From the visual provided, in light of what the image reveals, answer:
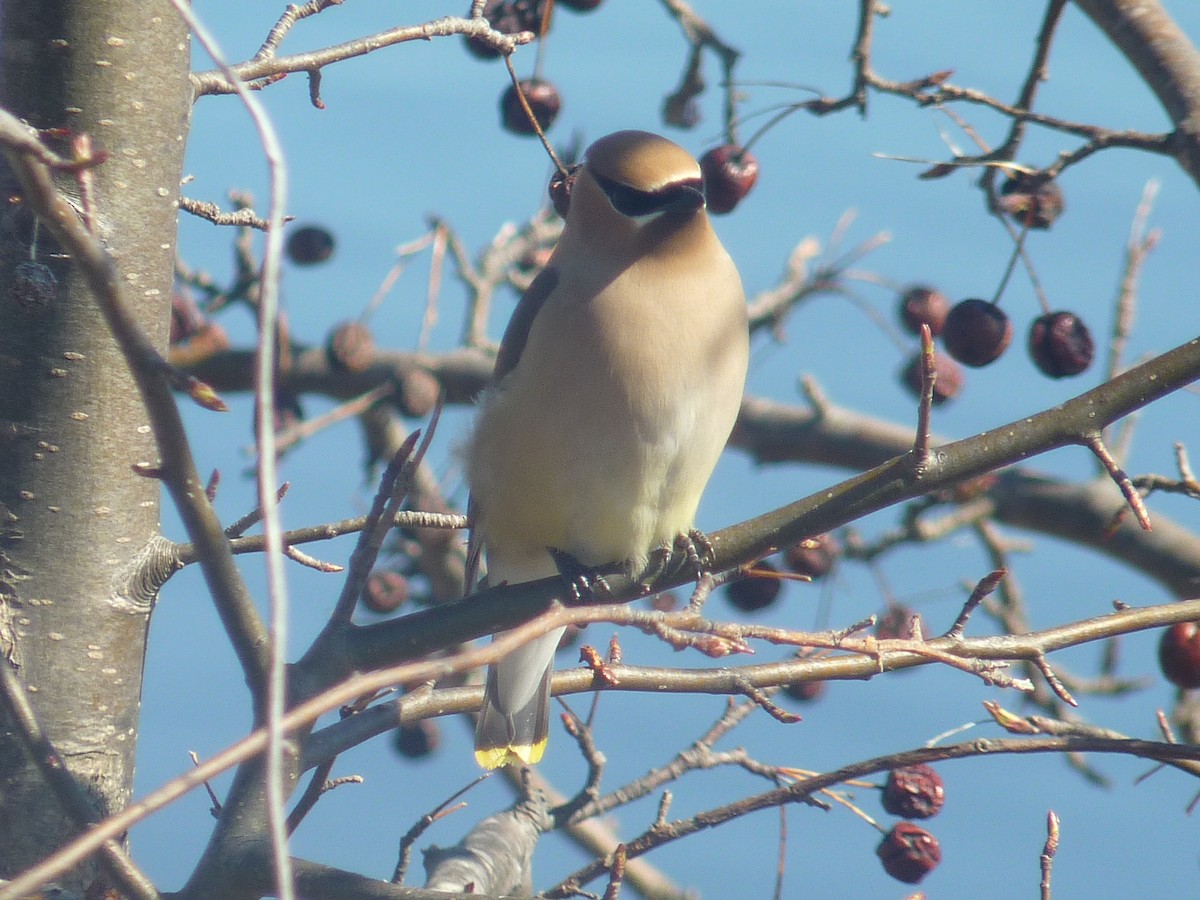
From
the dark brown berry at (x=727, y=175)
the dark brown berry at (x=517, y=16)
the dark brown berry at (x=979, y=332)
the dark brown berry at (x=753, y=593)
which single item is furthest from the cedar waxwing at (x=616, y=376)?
the dark brown berry at (x=753, y=593)

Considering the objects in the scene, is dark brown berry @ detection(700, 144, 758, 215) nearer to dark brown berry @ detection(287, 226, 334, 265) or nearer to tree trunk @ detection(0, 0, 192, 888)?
tree trunk @ detection(0, 0, 192, 888)

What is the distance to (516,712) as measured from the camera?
2844 mm

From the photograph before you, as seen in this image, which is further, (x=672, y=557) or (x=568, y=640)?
(x=568, y=640)

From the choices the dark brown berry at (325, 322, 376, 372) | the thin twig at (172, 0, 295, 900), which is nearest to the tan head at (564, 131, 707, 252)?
the dark brown berry at (325, 322, 376, 372)

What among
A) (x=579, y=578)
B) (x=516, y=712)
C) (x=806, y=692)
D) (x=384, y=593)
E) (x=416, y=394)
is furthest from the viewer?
(x=416, y=394)

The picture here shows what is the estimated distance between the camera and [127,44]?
6.02ft

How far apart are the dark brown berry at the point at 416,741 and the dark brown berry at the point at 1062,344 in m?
1.70

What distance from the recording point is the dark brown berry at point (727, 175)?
2738mm

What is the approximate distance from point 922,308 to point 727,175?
745 millimetres

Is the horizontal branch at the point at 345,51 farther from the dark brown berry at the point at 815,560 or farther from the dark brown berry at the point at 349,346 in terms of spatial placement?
the dark brown berry at the point at 349,346

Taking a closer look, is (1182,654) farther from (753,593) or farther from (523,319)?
(523,319)

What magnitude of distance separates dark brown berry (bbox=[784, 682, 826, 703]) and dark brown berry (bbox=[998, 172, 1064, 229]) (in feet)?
3.48

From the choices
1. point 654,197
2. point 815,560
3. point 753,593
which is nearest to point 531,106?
point 654,197

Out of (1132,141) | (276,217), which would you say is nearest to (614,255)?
(1132,141)
